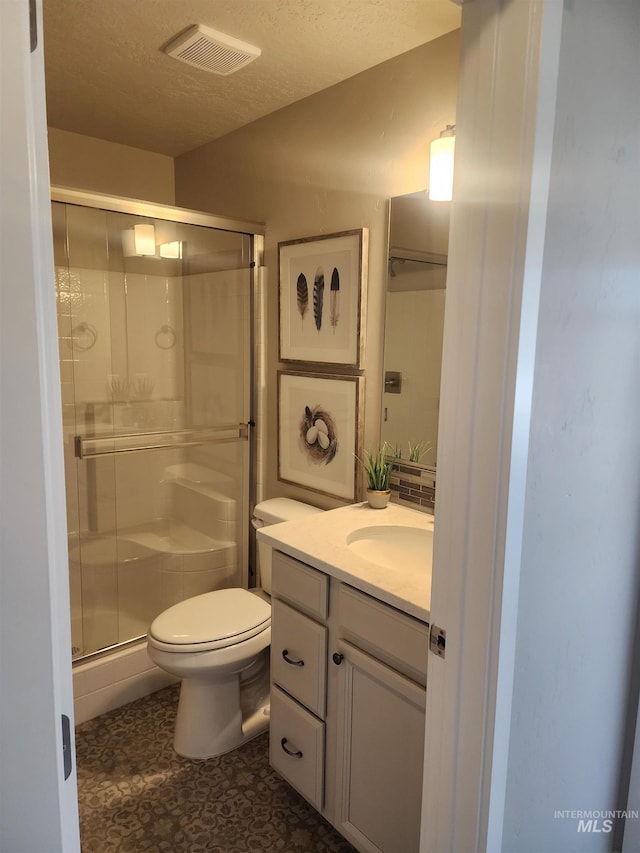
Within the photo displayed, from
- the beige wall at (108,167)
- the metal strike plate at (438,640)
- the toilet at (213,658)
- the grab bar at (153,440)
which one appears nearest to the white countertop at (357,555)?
the metal strike plate at (438,640)

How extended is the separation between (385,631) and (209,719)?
40.7 inches

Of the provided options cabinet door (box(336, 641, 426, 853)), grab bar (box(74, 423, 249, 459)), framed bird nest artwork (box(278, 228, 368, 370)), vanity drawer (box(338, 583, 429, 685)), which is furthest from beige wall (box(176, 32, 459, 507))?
cabinet door (box(336, 641, 426, 853))

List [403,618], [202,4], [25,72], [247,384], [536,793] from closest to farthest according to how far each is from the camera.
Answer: [25,72] < [536,793] < [403,618] < [202,4] < [247,384]

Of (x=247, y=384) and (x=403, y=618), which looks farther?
(x=247, y=384)

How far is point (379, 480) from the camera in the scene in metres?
2.02

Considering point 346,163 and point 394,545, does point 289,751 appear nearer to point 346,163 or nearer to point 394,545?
point 394,545

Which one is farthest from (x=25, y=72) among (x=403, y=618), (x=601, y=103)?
(x=403, y=618)

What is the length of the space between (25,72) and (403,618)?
124cm

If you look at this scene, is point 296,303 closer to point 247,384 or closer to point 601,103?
point 247,384

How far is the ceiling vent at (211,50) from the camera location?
1760 mm

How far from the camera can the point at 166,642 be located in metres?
1.98

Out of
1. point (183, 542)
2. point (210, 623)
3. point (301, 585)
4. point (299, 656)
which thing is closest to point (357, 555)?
point (301, 585)

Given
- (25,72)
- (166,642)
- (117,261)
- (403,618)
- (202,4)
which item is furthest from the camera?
(117,261)

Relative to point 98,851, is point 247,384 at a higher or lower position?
higher
